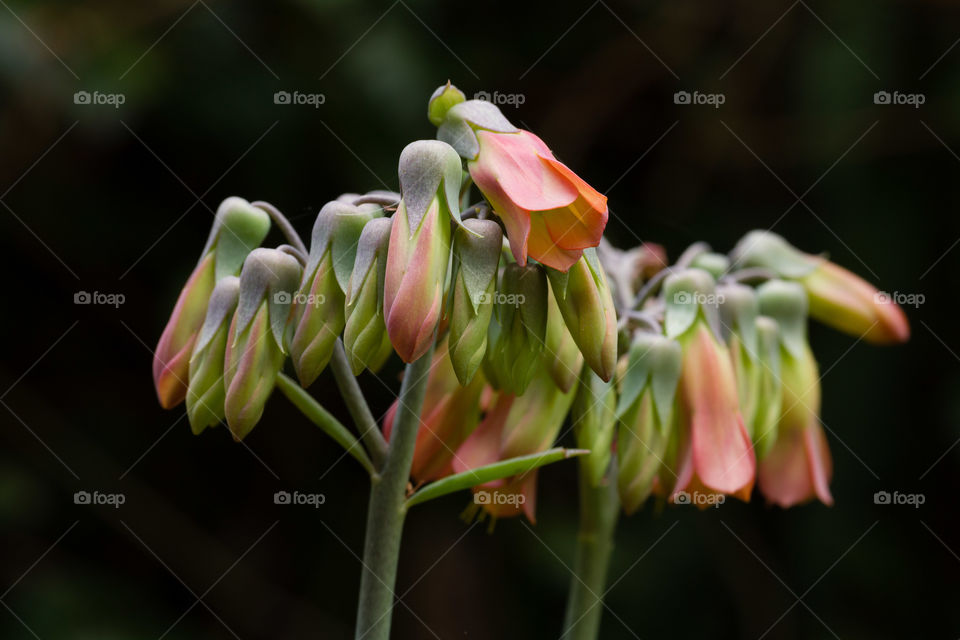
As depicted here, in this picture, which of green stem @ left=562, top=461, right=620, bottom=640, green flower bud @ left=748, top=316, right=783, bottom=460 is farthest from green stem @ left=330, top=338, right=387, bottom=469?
green flower bud @ left=748, top=316, right=783, bottom=460

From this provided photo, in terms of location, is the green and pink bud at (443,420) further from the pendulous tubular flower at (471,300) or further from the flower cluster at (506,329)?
the pendulous tubular flower at (471,300)

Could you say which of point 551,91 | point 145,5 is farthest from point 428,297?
point 551,91

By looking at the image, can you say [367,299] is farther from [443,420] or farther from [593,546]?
[593,546]

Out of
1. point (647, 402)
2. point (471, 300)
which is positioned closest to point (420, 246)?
point (471, 300)

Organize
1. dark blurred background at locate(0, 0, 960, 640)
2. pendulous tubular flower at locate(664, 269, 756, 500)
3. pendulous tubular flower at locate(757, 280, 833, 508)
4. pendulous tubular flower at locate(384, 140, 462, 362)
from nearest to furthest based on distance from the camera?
pendulous tubular flower at locate(384, 140, 462, 362), pendulous tubular flower at locate(664, 269, 756, 500), pendulous tubular flower at locate(757, 280, 833, 508), dark blurred background at locate(0, 0, 960, 640)

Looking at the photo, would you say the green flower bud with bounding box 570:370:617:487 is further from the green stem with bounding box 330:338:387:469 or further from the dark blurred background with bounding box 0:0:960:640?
the dark blurred background with bounding box 0:0:960:640

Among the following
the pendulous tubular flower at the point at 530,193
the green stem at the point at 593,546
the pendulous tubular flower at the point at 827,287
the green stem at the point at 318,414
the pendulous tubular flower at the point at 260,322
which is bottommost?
the green stem at the point at 593,546

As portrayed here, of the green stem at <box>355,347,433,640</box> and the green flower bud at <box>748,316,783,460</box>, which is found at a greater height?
the green flower bud at <box>748,316,783,460</box>

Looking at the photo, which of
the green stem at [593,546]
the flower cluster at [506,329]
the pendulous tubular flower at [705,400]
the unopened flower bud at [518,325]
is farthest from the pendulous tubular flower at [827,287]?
the unopened flower bud at [518,325]
